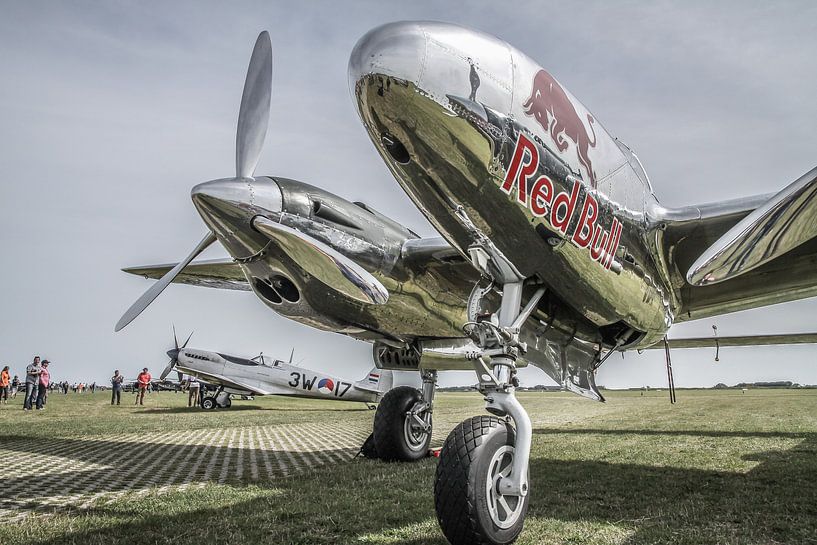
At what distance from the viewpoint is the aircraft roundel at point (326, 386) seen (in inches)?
1040

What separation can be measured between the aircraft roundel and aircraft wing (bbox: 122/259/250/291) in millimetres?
17974

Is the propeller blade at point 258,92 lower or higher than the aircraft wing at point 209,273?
higher

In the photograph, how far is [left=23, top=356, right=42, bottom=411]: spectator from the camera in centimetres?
2022

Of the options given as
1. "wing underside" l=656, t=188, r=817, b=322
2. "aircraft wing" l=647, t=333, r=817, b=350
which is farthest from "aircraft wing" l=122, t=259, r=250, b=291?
"aircraft wing" l=647, t=333, r=817, b=350

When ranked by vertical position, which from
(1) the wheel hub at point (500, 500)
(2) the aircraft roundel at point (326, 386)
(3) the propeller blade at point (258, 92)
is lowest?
(1) the wheel hub at point (500, 500)

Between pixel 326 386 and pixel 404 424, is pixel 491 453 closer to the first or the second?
pixel 404 424

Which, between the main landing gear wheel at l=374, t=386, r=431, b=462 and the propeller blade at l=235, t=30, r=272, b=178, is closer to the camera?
the propeller blade at l=235, t=30, r=272, b=178

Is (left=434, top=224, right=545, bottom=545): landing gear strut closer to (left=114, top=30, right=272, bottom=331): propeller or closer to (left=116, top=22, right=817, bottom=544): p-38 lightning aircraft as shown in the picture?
(left=116, top=22, right=817, bottom=544): p-38 lightning aircraft

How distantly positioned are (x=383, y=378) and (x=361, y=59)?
69.6ft

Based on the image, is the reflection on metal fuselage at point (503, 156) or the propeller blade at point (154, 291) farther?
the propeller blade at point (154, 291)

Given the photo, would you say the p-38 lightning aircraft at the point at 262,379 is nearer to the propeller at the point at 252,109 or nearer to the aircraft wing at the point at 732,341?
the aircraft wing at the point at 732,341

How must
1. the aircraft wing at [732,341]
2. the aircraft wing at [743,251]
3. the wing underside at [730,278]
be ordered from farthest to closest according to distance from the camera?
the aircraft wing at [732,341], the wing underside at [730,278], the aircraft wing at [743,251]

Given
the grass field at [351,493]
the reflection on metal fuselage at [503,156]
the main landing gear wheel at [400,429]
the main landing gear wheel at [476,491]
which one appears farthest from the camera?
the main landing gear wheel at [400,429]

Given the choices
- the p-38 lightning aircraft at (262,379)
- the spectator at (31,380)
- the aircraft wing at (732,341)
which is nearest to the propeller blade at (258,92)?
the aircraft wing at (732,341)
